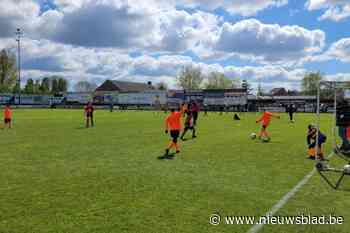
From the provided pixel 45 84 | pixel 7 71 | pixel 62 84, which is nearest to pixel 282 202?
pixel 7 71

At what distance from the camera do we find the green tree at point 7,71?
8538 centimetres

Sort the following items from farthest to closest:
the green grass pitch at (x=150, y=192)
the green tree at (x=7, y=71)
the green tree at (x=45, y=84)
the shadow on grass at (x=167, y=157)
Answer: the green tree at (x=45, y=84) < the green tree at (x=7, y=71) < the shadow on grass at (x=167, y=157) < the green grass pitch at (x=150, y=192)

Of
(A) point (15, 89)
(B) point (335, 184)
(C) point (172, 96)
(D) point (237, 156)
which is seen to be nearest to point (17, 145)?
(D) point (237, 156)

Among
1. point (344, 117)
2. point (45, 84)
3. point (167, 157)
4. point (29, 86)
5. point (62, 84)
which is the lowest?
point (167, 157)

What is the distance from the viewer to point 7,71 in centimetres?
8625

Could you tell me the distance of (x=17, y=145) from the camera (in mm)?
14219

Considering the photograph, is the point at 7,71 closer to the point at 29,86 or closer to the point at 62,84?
the point at 29,86

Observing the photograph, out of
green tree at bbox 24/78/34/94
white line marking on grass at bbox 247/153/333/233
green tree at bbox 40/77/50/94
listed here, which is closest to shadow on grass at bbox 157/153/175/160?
white line marking on grass at bbox 247/153/333/233

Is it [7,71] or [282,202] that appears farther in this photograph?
[7,71]

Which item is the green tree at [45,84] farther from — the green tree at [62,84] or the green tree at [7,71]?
the green tree at [7,71]

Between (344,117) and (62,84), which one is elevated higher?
(62,84)

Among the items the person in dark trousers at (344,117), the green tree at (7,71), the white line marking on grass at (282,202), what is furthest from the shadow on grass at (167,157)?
the green tree at (7,71)

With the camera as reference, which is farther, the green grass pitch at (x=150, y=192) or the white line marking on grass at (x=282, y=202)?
the green grass pitch at (x=150, y=192)

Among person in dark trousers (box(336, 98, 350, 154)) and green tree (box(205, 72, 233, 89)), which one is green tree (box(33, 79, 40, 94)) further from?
person in dark trousers (box(336, 98, 350, 154))
